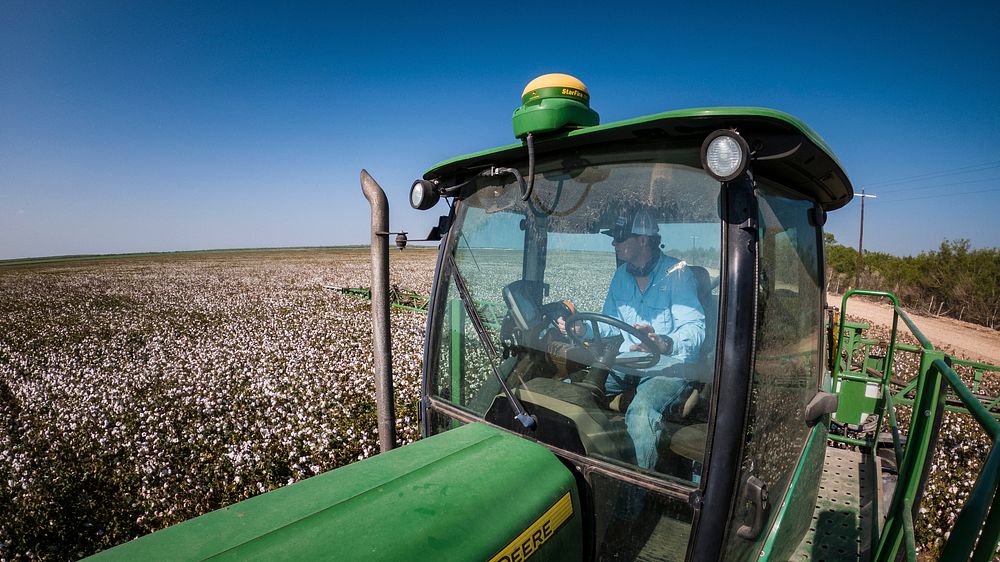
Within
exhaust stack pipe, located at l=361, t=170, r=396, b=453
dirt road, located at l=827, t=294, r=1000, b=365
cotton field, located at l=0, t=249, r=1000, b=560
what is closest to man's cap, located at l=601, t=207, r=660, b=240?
cotton field, located at l=0, t=249, r=1000, b=560

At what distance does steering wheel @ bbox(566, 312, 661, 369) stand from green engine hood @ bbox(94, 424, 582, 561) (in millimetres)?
493

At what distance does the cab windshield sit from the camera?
1.75m

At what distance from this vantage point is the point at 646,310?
1993 mm

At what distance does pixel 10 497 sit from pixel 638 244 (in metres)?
6.20

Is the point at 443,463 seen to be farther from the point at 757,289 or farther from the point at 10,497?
the point at 10,497

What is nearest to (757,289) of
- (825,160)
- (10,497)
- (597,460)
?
(825,160)

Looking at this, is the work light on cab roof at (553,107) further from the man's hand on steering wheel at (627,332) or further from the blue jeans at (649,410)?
the blue jeans at (649,410)

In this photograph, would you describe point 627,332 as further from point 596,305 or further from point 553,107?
point 553,107

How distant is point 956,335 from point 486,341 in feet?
75.9

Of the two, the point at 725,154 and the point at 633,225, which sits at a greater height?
the point at 725,154

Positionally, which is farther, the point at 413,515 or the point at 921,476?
the point at 921,476

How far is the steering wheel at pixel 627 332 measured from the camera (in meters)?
1.87

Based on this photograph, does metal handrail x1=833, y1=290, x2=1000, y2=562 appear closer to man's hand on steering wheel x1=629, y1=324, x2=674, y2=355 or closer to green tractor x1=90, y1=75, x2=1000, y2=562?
green tractor x1=90, y1=75, x2=1000, y2=562

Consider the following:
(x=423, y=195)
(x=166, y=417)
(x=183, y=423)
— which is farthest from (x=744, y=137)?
(x=166, y=417)
